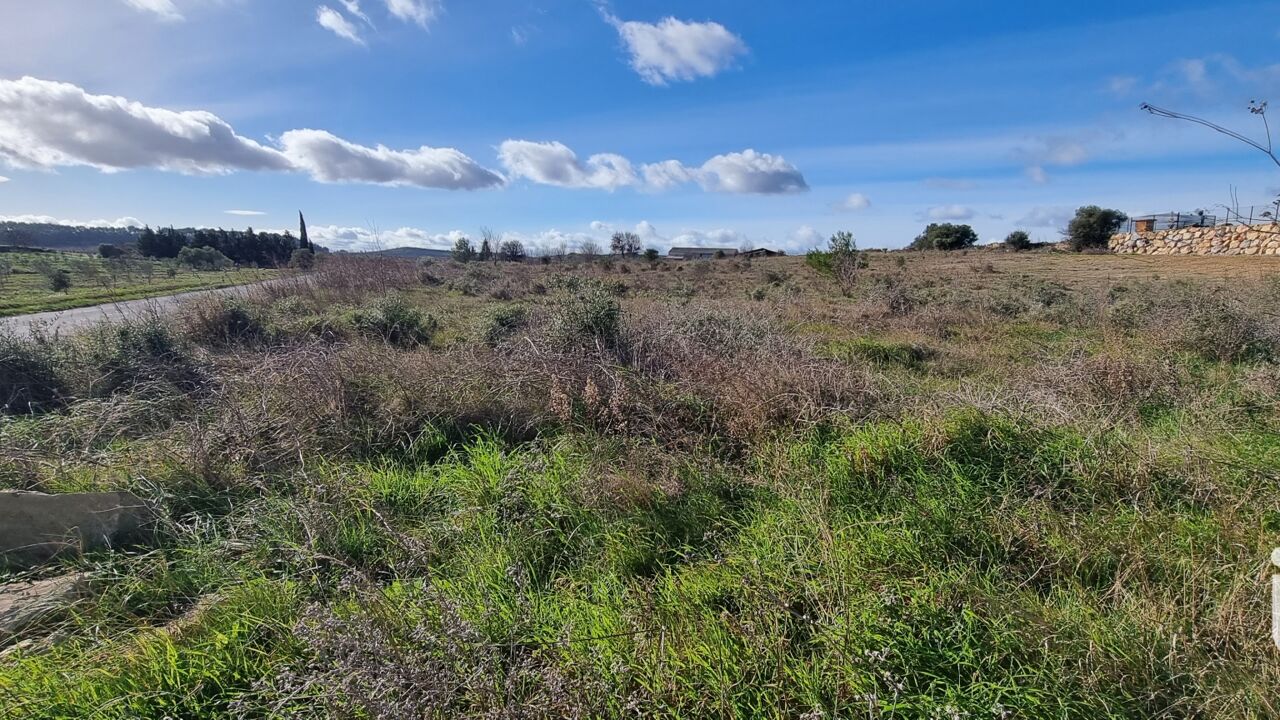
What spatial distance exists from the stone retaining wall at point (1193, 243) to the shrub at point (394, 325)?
129ft

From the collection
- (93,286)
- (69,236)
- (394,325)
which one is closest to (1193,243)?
(394,325)

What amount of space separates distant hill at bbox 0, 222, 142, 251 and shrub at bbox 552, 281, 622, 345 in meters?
64.2

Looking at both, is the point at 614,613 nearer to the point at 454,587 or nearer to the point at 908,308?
the point at 454,587

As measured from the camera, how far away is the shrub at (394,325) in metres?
8.33

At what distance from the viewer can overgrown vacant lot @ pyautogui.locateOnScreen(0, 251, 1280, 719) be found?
73.9 inches

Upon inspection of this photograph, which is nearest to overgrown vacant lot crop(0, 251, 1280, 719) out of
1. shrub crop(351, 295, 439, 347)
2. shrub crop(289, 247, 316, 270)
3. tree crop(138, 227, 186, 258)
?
shrub crop(351, 295, 439, 347)

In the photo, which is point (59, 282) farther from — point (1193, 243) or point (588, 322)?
point (1193, 243)

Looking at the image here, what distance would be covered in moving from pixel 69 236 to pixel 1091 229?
95324 millimetres

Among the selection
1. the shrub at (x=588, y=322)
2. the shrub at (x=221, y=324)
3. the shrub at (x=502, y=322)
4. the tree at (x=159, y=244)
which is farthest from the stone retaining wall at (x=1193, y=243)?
the tree at (x=159, y=244)

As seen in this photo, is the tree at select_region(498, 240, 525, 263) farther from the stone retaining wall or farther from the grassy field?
the stone retaining wall

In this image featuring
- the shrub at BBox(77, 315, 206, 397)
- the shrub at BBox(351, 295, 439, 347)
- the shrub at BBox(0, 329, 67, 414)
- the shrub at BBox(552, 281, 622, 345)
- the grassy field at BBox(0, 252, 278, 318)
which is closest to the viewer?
the shrub at BBox(0, 329, 67, 414)

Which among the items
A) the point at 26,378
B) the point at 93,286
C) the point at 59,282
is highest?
the point at 59,282

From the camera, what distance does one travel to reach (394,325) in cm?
831

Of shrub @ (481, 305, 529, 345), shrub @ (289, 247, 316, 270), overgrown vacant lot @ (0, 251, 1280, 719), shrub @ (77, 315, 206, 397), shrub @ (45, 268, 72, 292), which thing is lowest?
overgrown vacant lot @ (0, 251, 1280, 719)
